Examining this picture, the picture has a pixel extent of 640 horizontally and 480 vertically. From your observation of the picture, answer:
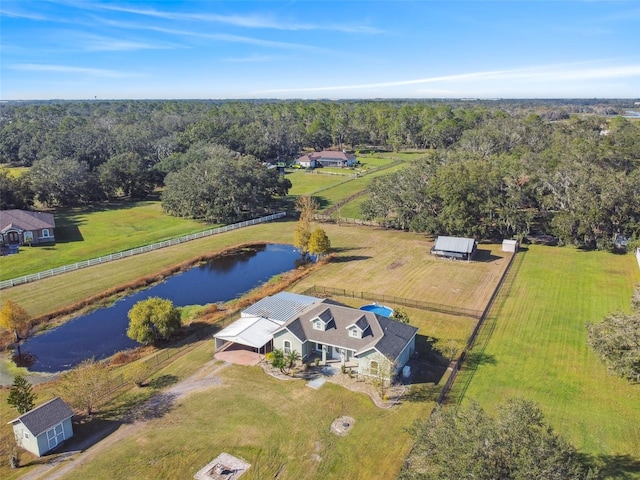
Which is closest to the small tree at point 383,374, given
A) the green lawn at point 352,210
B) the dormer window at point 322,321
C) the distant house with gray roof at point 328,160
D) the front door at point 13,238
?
the dormer window at point 322,321

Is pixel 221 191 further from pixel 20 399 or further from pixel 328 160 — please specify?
pixel 328 160

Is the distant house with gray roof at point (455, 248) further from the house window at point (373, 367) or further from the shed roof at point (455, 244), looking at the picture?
the house window at point (373, 367)

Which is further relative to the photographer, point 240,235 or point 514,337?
point 240,235

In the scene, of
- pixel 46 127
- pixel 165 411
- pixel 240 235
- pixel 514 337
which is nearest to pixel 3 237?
pixel 240 235

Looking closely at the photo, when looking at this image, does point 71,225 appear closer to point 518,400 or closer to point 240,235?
point 240,235

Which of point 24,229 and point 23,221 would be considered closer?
point 24,229

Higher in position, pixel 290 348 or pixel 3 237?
pixel 3 237

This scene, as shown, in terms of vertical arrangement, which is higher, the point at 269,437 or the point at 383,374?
the point at 383,374

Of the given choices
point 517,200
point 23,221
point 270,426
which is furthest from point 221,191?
point 270,426
